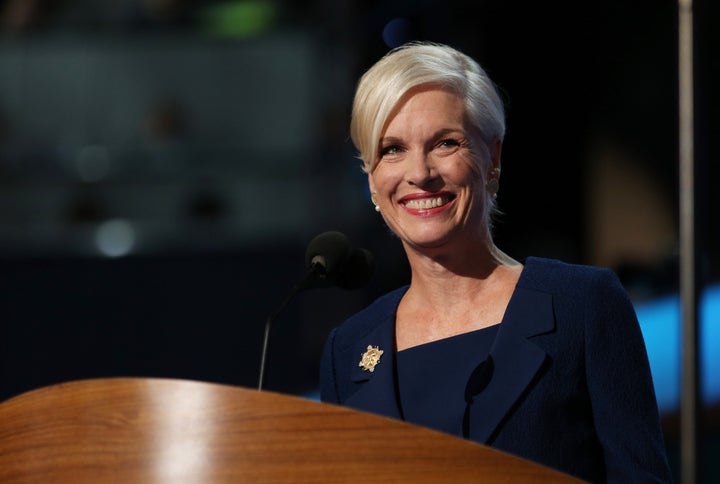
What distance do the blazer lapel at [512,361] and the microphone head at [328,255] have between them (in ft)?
0.75

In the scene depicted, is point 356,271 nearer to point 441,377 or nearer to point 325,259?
point 325,259

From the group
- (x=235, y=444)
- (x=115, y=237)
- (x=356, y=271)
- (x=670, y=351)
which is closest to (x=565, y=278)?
(x=356, y=271)

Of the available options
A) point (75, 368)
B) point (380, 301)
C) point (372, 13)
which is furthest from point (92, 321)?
point (380, 301)

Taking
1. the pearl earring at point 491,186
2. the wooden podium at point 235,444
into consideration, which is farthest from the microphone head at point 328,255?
the wooden podium at point 235,444

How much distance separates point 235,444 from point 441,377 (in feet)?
1.67

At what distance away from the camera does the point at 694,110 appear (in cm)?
151

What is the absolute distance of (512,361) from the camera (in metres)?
1.41

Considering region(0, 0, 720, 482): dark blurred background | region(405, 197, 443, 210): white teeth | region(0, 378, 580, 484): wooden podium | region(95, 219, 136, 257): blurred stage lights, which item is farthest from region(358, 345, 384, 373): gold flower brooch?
region(95, 219, 136, 257): blurred stage lights

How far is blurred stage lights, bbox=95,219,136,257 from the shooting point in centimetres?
566

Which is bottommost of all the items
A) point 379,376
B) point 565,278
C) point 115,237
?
point 115,237

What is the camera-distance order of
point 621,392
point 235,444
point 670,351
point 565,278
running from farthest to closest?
point 670,351
point 565,278
point 621,392
point 235,444

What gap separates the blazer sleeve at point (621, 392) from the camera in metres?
1.30

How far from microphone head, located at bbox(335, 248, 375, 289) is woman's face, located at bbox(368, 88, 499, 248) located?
64 millimetres

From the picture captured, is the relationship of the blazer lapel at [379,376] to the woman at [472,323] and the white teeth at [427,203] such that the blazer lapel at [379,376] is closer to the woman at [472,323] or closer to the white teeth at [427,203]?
the woman at [472,323]
